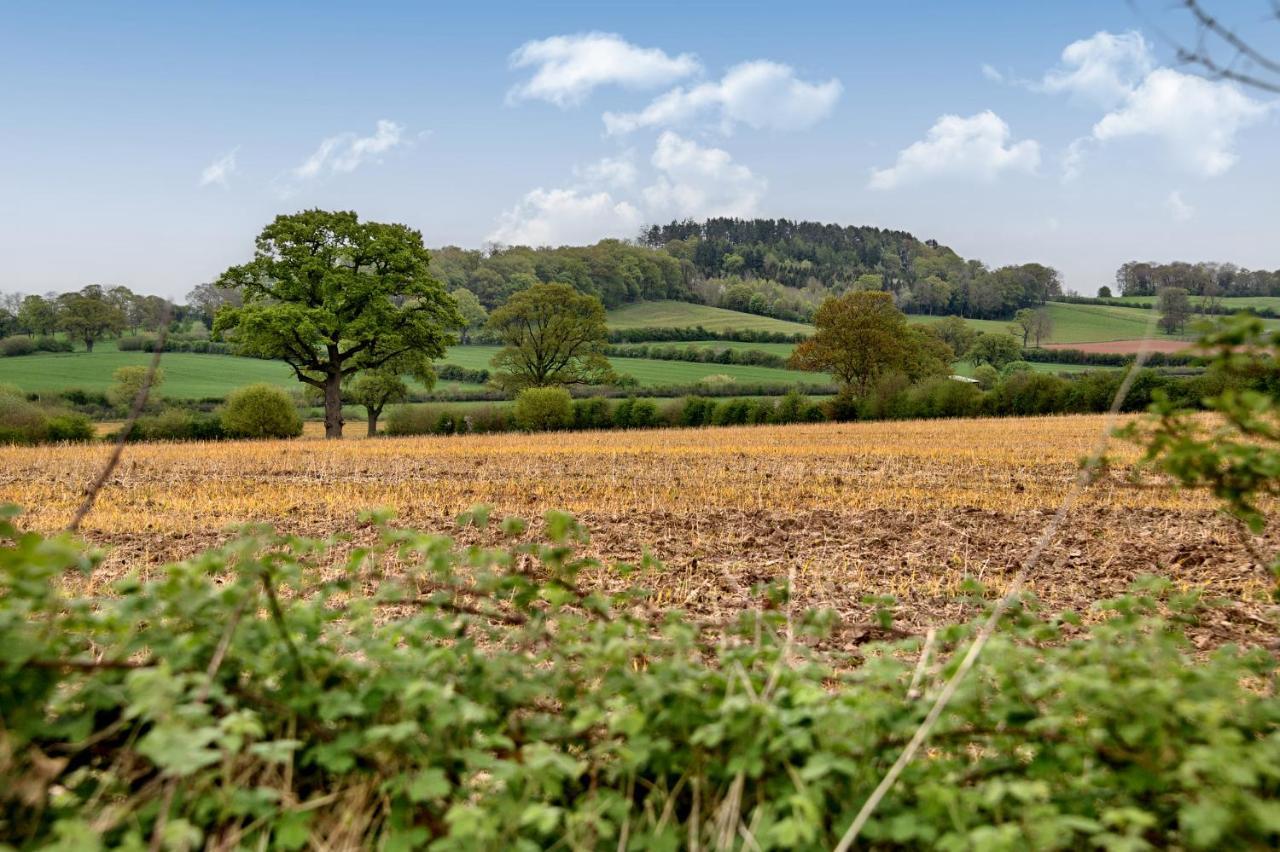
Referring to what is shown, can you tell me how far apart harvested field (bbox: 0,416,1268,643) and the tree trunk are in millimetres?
6813

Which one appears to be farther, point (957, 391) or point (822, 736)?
point (957, 391)

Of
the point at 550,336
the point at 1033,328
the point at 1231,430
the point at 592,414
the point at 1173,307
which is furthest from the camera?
the point at 1033,328

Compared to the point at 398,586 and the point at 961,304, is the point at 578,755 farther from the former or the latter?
the point at 961,304

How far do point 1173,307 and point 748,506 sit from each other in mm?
14292

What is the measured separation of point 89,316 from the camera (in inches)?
3255

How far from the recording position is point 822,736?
2949 mm

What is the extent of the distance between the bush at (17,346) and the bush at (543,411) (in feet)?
196

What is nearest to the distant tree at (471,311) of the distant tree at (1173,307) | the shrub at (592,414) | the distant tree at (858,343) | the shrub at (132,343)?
the shrub at (132,343)

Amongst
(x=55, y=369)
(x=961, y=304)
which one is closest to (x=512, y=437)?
(x=55, y=369)

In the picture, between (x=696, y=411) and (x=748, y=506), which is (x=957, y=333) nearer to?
(x=696, y=411)

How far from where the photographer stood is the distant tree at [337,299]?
4156cm

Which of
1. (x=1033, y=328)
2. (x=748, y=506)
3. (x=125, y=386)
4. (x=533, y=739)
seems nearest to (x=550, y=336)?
(x=125, y=386)

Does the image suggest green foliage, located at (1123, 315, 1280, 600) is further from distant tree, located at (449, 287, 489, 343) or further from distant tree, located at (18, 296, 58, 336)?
distant tree, located at (18, 296, 58, 336)

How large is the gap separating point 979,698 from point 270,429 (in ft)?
157
